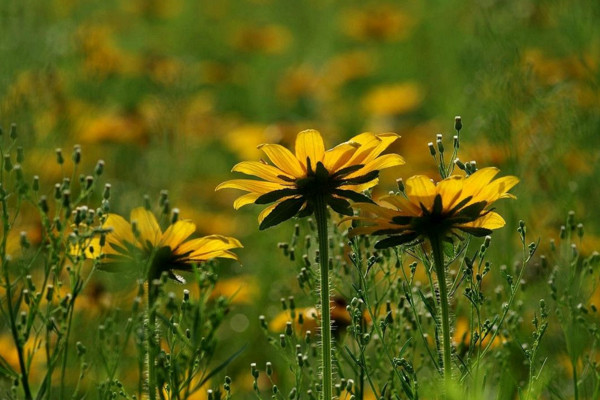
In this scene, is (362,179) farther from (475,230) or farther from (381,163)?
(475,230)

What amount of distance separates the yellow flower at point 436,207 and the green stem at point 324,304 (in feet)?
0.21

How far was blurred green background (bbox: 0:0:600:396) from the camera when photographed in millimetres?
2971

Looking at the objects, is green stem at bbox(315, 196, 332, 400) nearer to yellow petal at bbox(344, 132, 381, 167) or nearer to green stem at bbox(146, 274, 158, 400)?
yellow petal at bbox(344, 132, 381, 167)

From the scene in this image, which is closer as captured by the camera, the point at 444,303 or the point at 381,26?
the point at 444,303

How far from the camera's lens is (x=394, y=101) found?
216 inches

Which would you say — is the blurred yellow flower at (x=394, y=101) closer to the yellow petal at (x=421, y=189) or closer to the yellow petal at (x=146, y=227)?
the yellow petal at (x=146, y=227)

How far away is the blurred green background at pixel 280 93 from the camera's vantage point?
117 inches

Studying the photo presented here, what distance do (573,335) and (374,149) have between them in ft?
1.45

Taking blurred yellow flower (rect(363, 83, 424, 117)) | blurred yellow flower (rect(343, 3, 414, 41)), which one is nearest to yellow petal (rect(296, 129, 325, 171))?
blurred yellow flower (rect(363, 83, 424, 117))

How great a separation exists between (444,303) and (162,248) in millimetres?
406

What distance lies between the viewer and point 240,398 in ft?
8.50

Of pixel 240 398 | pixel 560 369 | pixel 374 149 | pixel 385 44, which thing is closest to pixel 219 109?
pixel 385 44

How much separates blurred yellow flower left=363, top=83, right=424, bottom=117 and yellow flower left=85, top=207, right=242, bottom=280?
4037 millimetres

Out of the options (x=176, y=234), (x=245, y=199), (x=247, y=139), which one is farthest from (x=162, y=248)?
(x=247, y=139)
